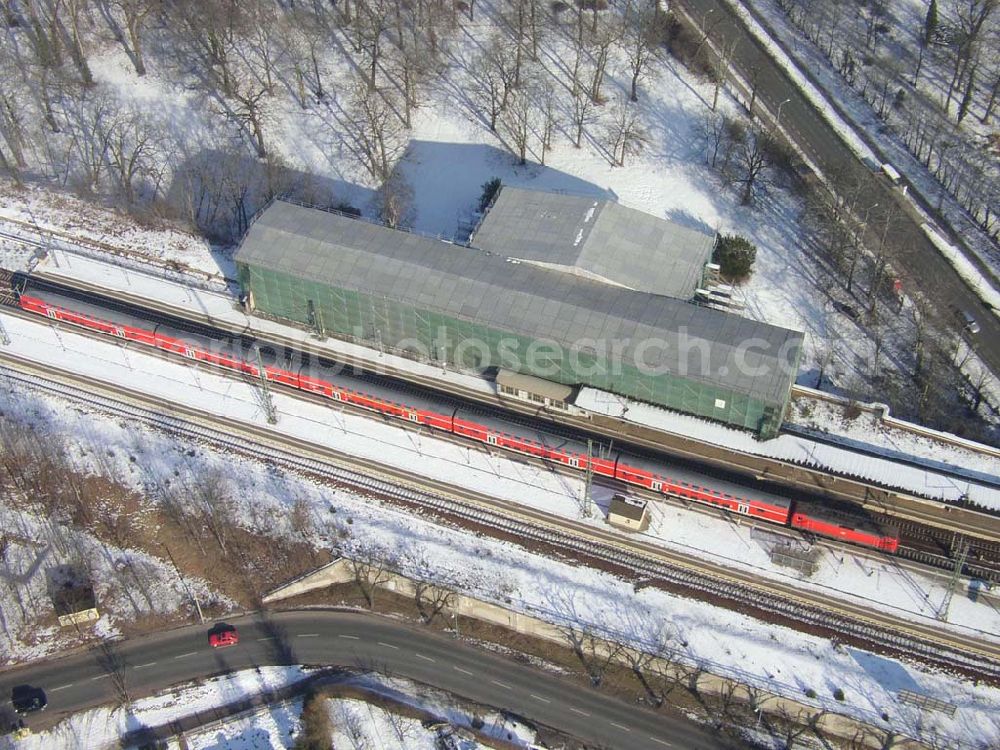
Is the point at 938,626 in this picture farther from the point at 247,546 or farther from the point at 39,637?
the point at 39,637

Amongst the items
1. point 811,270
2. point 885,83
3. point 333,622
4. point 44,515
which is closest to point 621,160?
point 811,270

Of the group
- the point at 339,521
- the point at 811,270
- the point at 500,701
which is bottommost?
the point at 500,701

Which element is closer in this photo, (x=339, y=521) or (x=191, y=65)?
(x=339, y=521)

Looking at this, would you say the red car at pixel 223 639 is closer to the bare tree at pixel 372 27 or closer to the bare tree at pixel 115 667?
the bare tree at pixel 115 667

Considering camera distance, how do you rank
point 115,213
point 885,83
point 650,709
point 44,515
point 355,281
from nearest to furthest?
point 650,709 → point 44,515 → point 355,281 → point 115,213 → point 885,83

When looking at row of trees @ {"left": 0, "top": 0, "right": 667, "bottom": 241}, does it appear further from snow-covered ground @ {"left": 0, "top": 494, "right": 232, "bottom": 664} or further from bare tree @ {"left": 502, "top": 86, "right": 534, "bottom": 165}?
snow-covered ground @ {"left": 0, "top": 494, "right": 232, "bottom": 664}

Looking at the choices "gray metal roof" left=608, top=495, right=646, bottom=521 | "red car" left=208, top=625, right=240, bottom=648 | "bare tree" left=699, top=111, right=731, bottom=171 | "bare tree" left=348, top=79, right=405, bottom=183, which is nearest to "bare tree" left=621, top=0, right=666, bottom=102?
"bare tree" left=699, top=111, right=731, bottom=171

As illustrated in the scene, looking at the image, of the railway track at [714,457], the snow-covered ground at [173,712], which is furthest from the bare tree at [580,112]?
the snow-covered ground at [173,712]
